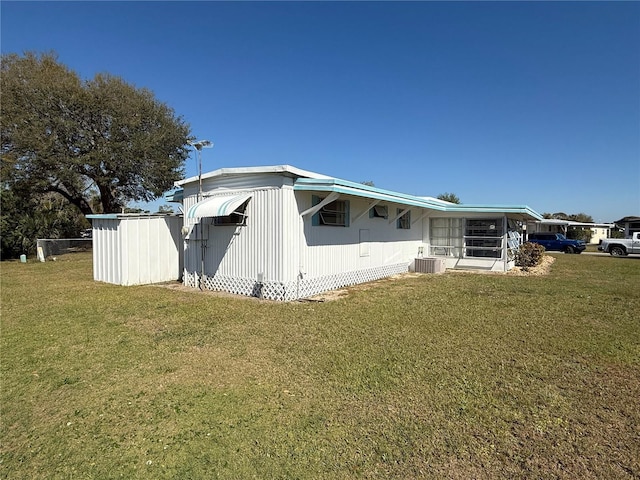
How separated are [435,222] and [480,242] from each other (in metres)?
2.07

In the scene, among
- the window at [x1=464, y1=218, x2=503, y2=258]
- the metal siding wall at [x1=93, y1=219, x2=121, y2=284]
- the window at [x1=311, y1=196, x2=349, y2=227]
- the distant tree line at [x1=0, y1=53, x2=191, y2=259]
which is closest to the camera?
the window at [x1=311, y1=196, x2=349, y2=227]

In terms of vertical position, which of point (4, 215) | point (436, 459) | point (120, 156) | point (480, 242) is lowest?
point (436, 459)

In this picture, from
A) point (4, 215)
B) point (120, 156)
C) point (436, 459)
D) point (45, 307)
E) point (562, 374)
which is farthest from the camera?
point (120, 156)

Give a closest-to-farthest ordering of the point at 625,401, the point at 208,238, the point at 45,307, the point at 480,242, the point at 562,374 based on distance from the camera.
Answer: the point at 625,401 < the point at 562,374 < the point at 45,307 < the point at 208,238 < the point at 480,242

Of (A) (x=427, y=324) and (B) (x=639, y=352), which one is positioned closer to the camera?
(B) (x=639, y=352)

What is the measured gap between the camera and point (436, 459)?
2684 mm

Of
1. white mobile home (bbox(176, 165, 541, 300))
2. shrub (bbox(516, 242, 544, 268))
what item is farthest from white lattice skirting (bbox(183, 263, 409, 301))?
shrub (bbox(516, 242, 544, 268))

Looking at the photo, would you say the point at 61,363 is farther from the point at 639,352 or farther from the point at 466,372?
the point at 639,352

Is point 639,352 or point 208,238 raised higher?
point 208,238

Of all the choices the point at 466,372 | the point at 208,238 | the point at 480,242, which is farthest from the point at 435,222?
the point at 466,372

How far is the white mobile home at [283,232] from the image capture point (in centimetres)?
830

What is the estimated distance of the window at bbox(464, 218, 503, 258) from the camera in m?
15.1

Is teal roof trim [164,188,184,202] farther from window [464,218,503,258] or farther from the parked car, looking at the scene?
the parked car

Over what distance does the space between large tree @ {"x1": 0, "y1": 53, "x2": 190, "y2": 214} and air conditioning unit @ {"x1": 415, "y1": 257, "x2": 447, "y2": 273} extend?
56.5 feet
